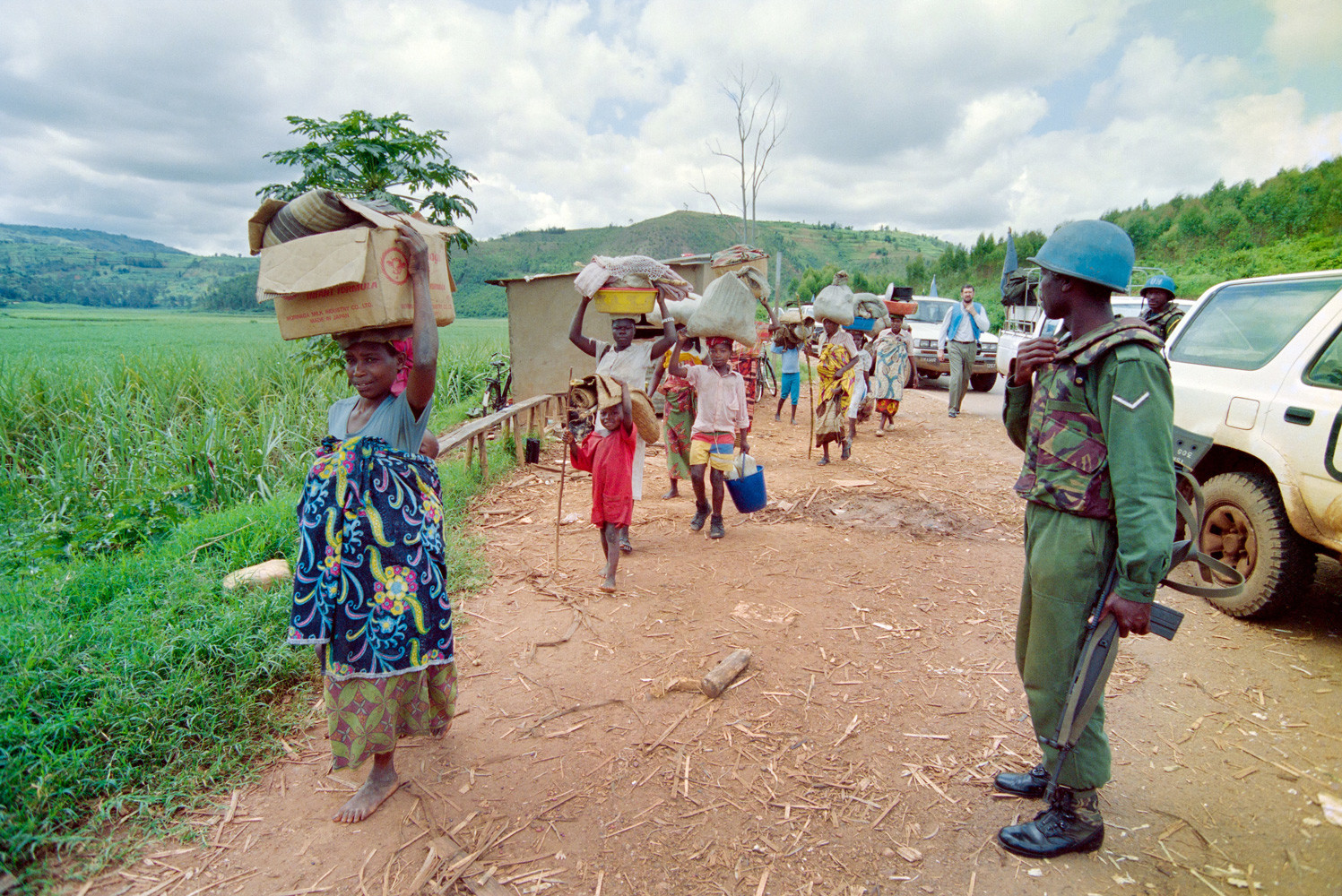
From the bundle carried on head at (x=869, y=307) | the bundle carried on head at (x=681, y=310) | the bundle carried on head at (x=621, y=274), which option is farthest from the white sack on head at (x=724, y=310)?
the bundle carried on head at (x=869, y=307)

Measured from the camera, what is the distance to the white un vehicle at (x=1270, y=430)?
3553mm

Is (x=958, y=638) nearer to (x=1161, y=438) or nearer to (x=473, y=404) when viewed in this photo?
(x=1161, y=438)

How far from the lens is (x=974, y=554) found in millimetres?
5324

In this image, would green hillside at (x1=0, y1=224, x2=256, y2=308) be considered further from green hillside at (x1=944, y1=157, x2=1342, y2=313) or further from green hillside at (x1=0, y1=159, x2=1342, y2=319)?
green hillside at (x1=944, y1=157, x2=1342, y2=313)

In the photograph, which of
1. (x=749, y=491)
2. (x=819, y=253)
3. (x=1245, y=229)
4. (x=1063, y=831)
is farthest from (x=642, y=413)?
(x=819, y=253)

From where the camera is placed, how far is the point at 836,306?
827cm

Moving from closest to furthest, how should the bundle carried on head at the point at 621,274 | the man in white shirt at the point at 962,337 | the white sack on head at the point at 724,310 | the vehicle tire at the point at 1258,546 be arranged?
1. the vehicle tire at the point at 1258,546
2. the bundle carried on head at the point at 621,274
3. the white sack on head at the point at 724,310
4. the man in white shirt at the point at 962,337

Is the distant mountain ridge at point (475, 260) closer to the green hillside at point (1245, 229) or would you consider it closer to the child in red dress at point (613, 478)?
the green hillside at point (1245, 229)

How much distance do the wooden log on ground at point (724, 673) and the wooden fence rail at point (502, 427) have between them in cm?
279

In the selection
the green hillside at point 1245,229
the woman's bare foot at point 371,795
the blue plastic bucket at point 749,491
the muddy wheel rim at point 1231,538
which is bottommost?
the woman's bare foot at point 371,795

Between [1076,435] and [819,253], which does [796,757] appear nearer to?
[1076,435]

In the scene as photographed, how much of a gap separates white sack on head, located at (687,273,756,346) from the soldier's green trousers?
11.0 ft

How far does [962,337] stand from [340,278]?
10.4 m

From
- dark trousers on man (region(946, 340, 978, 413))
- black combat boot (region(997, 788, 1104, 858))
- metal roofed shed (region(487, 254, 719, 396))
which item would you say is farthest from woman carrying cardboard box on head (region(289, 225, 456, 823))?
dark trousers on man (region(946, 340, 978, 413))
